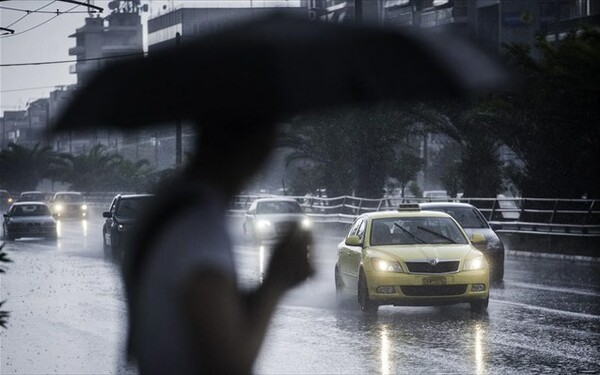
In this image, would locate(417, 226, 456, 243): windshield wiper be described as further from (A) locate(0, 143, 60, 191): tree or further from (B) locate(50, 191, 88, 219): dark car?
(A) locate(0, 143, 60, 191): tree

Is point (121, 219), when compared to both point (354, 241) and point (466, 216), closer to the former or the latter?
point (466, 216)

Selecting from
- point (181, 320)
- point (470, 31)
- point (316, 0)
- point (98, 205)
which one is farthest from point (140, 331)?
point (316, 0)

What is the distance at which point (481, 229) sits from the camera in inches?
941

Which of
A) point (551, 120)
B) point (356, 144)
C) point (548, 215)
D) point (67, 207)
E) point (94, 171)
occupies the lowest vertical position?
point (67, 207)

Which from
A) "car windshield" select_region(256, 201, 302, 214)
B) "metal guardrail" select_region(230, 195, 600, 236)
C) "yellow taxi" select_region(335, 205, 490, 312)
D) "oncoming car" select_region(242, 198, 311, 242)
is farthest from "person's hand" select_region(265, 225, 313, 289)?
"yellow taxi" select_region(335, 205, 490, 312)

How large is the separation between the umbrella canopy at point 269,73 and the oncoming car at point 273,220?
15.5 meters

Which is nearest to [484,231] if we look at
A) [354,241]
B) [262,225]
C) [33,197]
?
[354,241]

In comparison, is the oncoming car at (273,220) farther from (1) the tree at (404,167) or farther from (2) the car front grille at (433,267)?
(2) the car front grille at (433,267)

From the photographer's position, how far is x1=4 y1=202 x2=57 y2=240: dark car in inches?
1731

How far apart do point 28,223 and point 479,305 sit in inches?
1172

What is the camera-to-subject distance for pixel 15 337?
14922 mm

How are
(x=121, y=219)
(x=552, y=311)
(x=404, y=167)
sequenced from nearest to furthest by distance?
(x=552, y=311), (x=121, y=219), (x=404, y=167)

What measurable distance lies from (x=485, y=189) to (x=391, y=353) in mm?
28266

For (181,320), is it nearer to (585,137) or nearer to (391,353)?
(391,353)
